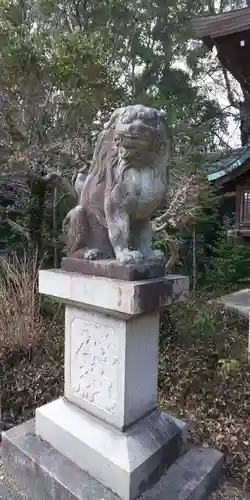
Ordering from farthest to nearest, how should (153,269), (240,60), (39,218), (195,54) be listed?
(195,54) → (39,218) → (240,60) → (153,269)

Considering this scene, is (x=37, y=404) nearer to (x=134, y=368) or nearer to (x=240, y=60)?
(x=134, y=368)

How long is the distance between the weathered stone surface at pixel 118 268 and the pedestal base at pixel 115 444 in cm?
74

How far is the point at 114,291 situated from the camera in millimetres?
1488

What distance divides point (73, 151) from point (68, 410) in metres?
2.62

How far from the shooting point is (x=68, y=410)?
1.89 metres

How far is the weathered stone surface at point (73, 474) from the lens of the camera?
1614 millimetres

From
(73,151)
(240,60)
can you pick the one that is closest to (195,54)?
(240,60)

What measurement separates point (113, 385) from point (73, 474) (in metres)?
0.48

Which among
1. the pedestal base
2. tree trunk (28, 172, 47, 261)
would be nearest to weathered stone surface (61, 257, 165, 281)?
the pedestal base

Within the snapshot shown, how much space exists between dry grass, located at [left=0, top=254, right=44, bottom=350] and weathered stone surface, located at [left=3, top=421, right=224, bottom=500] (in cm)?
116

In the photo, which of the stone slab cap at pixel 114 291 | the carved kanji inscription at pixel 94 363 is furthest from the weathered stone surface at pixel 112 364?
the stone slab cap at pixel 114 291

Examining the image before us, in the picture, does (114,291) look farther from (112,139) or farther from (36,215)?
(36,215)

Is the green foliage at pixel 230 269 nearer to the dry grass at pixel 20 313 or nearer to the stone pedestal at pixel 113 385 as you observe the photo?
the dry grass at pixel 20 313

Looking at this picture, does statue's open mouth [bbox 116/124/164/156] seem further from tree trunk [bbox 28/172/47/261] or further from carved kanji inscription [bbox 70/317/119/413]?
tree trunk [bbox 28/172/47/261]
